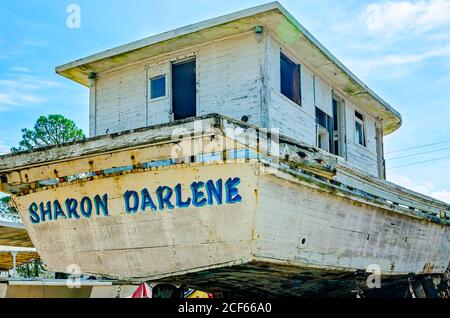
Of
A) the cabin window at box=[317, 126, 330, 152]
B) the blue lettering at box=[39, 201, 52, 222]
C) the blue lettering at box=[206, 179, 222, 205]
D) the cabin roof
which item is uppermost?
the cabin roof

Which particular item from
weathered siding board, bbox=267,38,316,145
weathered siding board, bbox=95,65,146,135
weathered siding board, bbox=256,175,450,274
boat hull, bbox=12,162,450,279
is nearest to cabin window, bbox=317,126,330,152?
weathered siding board, bbox=267,38,316,145

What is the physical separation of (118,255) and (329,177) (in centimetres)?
258

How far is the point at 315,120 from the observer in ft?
30.9

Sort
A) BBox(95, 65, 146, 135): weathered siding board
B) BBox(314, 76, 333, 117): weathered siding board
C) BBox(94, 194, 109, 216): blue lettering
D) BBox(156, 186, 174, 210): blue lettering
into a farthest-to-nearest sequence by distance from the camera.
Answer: BBox(314, 76, 333, 117): weathered siding board < BBox(95, 65, 146, 135): weathered siding board < BBox(94, 194, 109, 216): blue lettering < BBox(156, 186, 174, 210): blue lettering

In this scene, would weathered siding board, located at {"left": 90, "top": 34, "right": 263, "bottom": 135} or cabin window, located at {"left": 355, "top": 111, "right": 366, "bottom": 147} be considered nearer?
weathered siding board, located at {"left": 90, "top": 34, "right": 263, "bottom": 135}

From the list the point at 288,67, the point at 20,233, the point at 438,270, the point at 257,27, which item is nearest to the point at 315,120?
the point at 288,67

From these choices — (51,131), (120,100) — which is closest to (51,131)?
(51,131)

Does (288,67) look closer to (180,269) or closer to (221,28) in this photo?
(221,28)

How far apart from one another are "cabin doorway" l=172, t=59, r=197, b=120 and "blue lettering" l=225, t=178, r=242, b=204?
3674 millimetres

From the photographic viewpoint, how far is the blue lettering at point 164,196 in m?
5.66

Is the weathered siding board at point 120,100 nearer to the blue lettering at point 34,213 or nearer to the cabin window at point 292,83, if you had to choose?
the cabin window at point 292,83

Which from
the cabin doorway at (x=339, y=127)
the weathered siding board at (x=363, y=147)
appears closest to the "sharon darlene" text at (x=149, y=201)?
the cabin doorway at (x=339, y=127)

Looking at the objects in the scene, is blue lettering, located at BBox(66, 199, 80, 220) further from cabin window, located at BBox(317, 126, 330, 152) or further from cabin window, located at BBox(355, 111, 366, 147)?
cabin window, located at BBox(355, 111, 366, 147)

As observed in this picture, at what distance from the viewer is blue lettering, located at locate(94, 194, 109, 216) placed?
20.1 ft
